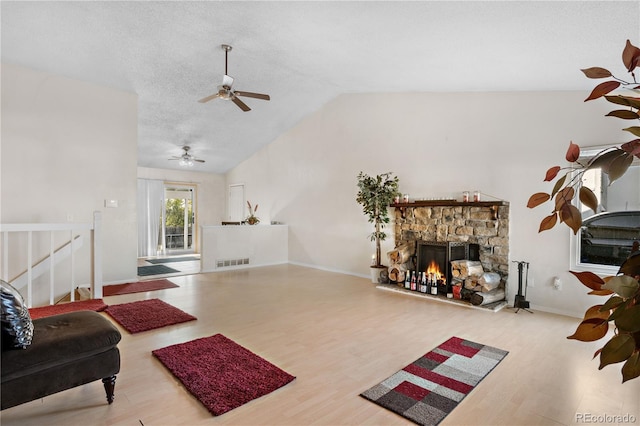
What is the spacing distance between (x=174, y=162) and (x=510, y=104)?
7954 millimetres

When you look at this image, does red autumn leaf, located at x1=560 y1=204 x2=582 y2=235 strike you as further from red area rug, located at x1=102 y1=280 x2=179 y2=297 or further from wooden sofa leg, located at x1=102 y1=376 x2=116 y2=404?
red area rug, located at x1=102 y1=280 x2=179 y2=297

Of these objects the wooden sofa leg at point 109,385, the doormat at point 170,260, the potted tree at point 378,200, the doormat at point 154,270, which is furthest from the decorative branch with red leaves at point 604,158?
the doormat at point 170,260

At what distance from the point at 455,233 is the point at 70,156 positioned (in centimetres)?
595

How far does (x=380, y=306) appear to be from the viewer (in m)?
4.60

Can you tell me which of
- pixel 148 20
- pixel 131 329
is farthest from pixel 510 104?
pixel 131 329

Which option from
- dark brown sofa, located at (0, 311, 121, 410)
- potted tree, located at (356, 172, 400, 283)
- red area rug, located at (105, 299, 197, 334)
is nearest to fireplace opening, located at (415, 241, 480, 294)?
potted tree, located at (356, 172, 400, 283)

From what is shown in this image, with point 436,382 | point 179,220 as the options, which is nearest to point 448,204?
point 436,382

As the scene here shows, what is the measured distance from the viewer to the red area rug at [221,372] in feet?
7.79

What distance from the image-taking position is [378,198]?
5832mm

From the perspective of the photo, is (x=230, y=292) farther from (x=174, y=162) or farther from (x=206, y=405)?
(x=174, y=162)

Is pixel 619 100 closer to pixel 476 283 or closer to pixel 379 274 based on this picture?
pixel 476 283

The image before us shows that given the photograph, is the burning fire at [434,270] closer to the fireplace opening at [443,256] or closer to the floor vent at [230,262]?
the fireplace opening at [443,256]

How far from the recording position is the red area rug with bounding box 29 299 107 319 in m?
3.78

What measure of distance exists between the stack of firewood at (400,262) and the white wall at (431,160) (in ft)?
1.83
